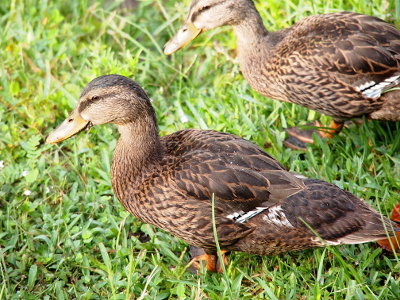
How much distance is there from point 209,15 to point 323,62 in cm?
116

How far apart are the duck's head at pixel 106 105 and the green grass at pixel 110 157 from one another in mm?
761

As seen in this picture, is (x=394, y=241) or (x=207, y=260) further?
(x=207, y=260)

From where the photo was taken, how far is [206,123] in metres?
4.81

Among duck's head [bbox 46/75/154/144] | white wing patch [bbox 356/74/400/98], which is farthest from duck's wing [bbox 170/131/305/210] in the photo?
white wing patch [bbox 356/74/400/98]

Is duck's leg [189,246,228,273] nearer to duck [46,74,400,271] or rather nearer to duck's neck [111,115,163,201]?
duck [46,74,400,271]

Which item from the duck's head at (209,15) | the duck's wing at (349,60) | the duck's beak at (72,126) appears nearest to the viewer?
the duck's beak at (72,126)

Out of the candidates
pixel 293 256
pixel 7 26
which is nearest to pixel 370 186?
pixel 293 256

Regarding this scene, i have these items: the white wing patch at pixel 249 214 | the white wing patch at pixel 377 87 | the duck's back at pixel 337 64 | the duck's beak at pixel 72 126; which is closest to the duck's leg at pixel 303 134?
the duck's back at pixel 337 64

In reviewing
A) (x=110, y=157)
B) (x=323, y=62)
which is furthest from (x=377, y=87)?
(x=110, y=157)

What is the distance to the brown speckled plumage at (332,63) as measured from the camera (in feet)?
13.9

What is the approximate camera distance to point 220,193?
11.3 feet

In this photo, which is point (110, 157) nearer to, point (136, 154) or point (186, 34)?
point (136, 154)

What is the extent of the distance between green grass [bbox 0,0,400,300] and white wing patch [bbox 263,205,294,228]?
1.13ft

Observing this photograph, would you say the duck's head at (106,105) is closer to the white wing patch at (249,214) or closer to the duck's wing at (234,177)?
the duck's wing at (234,177)
